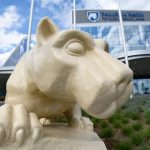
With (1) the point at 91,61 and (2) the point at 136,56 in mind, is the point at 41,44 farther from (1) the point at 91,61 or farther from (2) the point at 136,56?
(2) the point at 136,56

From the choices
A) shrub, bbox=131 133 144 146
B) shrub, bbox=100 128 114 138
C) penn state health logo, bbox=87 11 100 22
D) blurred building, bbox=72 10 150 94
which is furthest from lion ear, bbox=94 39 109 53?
penn state health logo, bbox=87 11 100 22

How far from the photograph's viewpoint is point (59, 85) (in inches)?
41.9

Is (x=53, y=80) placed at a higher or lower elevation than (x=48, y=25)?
lower

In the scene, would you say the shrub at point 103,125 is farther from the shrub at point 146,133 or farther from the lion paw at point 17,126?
the lion paw at point 17,126

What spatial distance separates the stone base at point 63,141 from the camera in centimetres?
104

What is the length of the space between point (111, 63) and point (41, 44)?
282 millimetres

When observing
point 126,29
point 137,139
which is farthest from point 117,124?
point 126,29

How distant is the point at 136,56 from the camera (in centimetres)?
1758

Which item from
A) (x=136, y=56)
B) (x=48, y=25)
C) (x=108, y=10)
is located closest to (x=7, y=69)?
(x=136, y=56)

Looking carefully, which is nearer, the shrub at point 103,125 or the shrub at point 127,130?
the shrub at point 127,130

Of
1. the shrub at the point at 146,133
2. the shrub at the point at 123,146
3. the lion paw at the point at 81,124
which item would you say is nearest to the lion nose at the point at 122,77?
the lion paw at the point at 81,124

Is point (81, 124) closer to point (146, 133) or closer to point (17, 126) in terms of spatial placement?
point (17, 126)

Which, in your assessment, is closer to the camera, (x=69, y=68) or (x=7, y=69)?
(x=69, y=68)

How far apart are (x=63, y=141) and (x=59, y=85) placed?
22 cm
